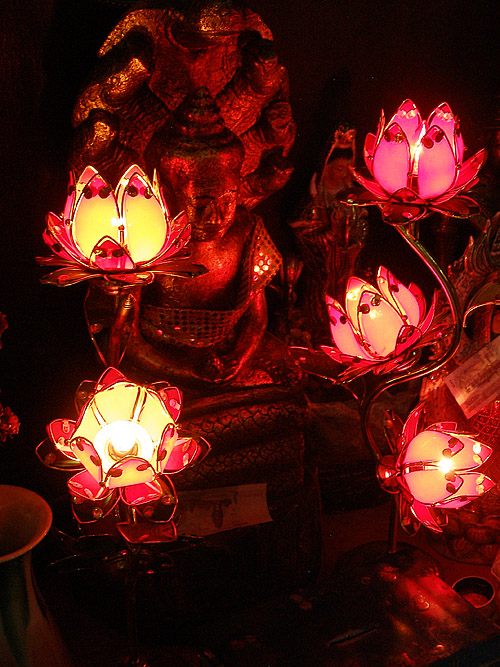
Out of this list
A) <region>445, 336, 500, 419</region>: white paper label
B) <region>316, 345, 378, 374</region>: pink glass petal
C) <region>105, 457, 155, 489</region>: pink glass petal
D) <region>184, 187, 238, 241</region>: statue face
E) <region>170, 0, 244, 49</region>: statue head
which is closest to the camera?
<region>105, 457, 155, 489</region>: pink glass petal

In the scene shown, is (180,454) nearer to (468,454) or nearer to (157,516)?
(157,516)

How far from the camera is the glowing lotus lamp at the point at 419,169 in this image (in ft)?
4.18

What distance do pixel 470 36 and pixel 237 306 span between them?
1.10 meters

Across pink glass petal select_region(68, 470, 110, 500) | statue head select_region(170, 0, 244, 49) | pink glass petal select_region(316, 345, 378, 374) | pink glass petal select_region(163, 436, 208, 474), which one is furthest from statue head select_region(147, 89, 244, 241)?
pink glass petal select_region(68, 470, 110, 500)

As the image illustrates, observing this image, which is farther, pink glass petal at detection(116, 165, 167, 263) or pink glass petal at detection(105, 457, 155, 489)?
pink glass petal at detection(116, 165, 167, 263)

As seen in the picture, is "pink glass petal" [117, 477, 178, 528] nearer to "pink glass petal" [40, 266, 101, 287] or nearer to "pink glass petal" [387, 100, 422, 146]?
"pink glass petal" [40, 266, 101, 287]

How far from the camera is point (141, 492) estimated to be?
119cm

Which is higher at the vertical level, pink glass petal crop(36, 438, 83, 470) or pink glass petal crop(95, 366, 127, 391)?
pink glass petal crop(95, 366, 127, 391)

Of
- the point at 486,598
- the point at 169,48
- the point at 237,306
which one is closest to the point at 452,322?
the point at 237,306

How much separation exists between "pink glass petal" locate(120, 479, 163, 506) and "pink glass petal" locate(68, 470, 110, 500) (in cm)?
3

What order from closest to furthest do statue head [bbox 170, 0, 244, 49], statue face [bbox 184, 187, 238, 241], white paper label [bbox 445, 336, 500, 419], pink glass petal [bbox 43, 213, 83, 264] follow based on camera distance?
pink glass petal [bbox 43, 213, 83, 264], statue head [bbox 170, 0, 244, 49], statue face [bbox 184, 187, 238, 241], white paper label [bbox 445, 336, 500, 419]

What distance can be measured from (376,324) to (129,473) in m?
0.57

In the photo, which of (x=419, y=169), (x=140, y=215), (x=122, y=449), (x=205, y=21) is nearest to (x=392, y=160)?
(x=419, y=169)

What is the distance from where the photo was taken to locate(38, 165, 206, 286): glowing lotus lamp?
1.26 meters
